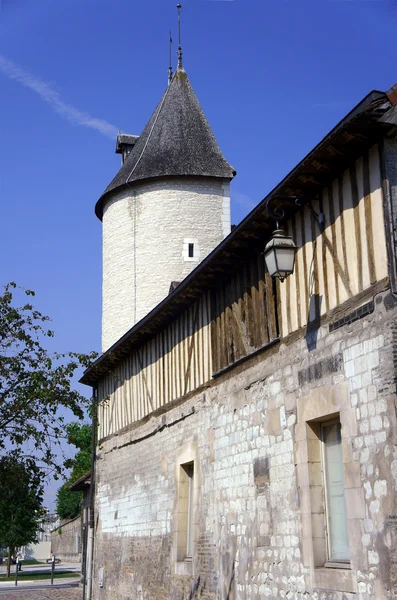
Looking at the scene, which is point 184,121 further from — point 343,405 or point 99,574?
point 343,405

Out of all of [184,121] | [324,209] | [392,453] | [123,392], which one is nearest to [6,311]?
[123,392]

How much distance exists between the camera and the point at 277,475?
26.1 feet

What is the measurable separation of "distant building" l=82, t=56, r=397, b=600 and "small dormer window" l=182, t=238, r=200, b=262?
529 centimetres

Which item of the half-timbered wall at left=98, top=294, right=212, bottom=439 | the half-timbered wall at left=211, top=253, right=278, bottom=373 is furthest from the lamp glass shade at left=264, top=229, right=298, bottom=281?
the half-timbered wall at left=98, top=294, right=212, bottom=439

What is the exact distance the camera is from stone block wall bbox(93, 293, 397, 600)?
20.1 feet

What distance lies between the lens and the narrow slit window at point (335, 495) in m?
6.80

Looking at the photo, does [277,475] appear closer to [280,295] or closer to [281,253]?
[280,295]

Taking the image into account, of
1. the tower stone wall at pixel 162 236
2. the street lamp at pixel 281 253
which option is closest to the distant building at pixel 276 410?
the street lamp at pixel 281 253

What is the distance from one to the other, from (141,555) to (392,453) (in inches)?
319

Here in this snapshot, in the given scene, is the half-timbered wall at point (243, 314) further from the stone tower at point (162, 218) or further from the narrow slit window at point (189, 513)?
the stone tower at point (162, 218)

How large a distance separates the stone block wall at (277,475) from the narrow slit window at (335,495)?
10 centimetres

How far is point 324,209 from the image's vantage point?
7.36 metres

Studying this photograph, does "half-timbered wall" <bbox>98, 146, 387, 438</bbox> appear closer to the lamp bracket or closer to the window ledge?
the lamp bracket

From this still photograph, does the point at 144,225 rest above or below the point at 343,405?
above
